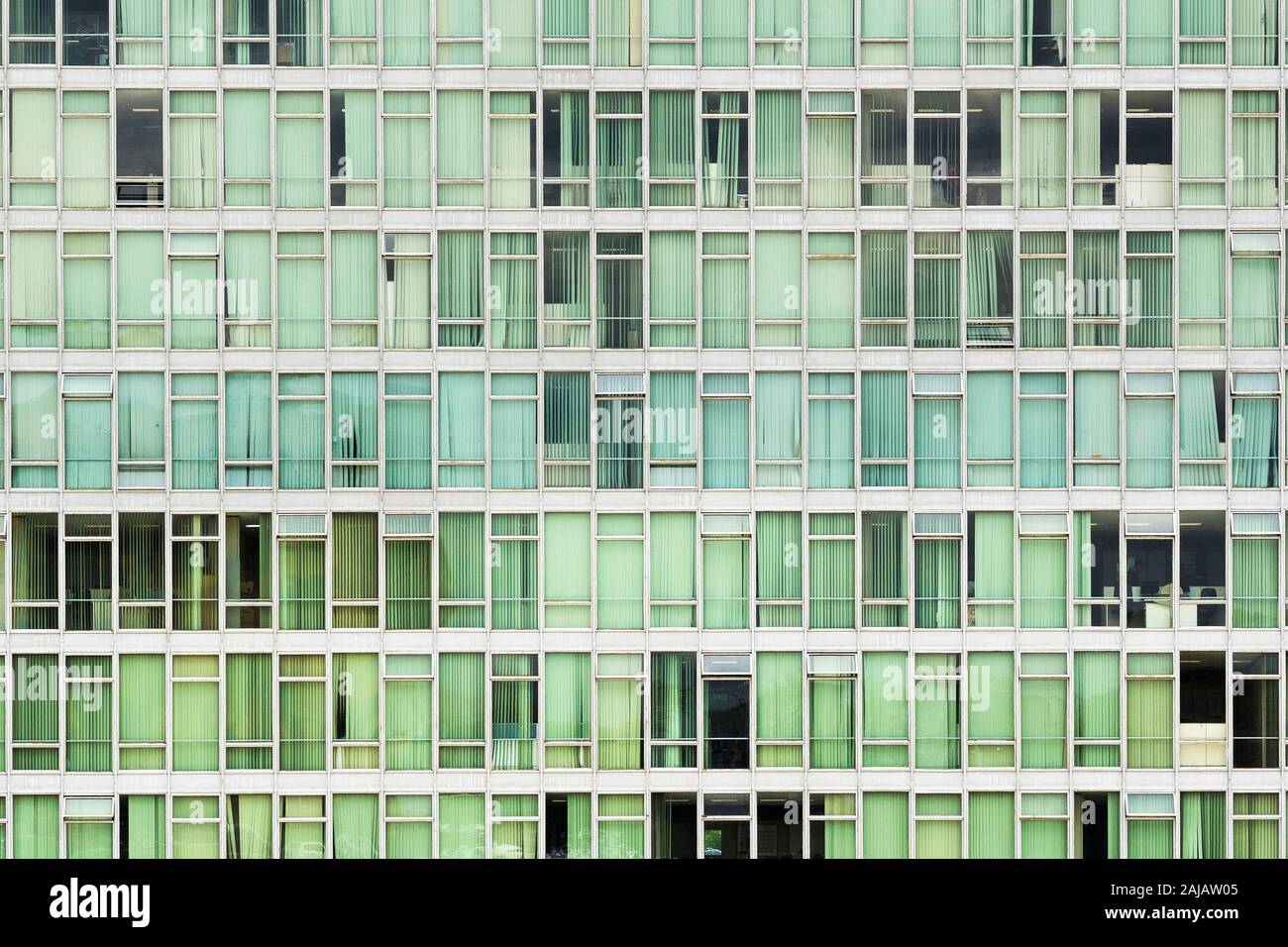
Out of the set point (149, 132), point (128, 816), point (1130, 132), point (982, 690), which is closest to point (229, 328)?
point (149, 132)

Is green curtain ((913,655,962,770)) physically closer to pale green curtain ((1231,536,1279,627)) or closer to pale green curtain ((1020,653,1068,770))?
pale green curtain ((1020,653,1068,770))

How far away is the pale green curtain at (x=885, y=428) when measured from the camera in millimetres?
21250

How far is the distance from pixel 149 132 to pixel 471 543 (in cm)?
862

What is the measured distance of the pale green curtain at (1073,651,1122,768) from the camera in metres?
21.3

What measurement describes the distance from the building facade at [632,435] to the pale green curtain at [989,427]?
2.7 inches

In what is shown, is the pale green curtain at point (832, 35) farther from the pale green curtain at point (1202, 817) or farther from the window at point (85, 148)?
the pale green curtain at point (1202, 817)

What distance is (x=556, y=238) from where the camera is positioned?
21266mm

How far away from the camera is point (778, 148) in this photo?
21281 mm

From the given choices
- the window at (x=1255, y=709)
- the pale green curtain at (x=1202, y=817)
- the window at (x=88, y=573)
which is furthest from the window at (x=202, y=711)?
the window at (x=1255, y=709)

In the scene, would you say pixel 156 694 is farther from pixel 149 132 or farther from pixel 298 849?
pixel 149 132

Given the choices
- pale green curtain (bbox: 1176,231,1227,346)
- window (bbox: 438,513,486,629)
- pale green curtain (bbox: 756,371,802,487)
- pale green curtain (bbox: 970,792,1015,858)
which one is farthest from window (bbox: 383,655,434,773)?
pale green curtain (bbox: 1176,231,1227,346)

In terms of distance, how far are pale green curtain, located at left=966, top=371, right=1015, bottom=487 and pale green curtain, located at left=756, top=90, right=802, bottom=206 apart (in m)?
4.28

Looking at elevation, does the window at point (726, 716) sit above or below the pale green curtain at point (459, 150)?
below

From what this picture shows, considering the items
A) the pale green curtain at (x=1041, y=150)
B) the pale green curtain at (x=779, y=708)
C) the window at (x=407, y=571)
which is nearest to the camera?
the window at (x=407, y=571)
